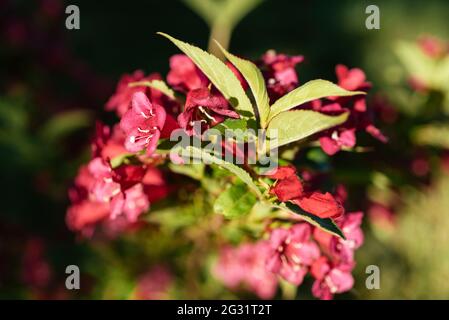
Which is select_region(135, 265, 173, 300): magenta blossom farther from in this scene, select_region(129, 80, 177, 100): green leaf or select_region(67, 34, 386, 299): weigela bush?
select_region(129, 80, 177, 100): green leaf

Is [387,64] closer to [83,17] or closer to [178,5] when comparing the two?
[178,5]

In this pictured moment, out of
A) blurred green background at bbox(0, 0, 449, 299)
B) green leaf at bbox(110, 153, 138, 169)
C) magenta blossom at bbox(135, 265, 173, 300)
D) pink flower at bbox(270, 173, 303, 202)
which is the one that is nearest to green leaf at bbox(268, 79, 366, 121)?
pink flower at bbox(270, 173, 303, 202)

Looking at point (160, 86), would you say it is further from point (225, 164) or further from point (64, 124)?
point (64, 124)

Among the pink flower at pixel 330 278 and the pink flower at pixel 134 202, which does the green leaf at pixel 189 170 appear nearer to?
the pink flower at pixel 134 202

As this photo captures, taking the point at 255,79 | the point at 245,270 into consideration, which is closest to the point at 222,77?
the point at 255,79

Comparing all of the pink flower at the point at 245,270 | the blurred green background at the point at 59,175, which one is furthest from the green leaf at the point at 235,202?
the pink flower at the point at 245,270
